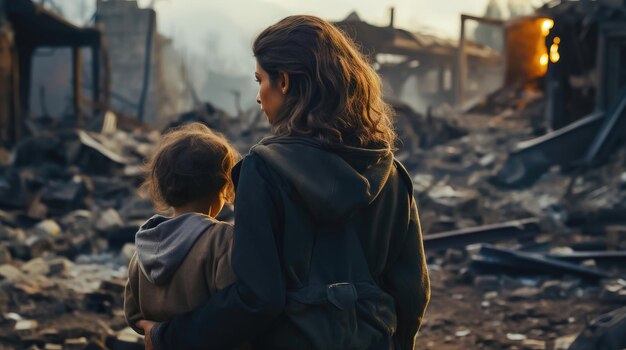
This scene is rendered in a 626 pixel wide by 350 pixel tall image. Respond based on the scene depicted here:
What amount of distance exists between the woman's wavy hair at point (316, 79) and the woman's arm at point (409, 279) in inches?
11.6

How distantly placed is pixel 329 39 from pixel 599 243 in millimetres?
6376

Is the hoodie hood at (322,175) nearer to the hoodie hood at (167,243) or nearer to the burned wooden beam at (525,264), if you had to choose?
the hoodie hood at (167,243)

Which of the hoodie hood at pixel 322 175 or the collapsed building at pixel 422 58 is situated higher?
the hoodie hood at pixel 322 175

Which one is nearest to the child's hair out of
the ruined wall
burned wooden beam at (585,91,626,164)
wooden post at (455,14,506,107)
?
burned wooden beam at (585,91,626,164)

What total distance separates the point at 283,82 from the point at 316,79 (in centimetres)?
9

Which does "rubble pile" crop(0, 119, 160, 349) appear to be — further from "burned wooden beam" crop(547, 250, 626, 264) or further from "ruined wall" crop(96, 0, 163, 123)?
"ruined wall" crop(96, 0, 163, 123)

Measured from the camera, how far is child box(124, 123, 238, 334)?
1.99 metres

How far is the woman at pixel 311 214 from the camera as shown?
1.79 metres

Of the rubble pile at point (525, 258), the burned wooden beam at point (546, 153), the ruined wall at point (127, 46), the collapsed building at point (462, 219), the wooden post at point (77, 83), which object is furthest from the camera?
the ruined wall at point (127, 46)

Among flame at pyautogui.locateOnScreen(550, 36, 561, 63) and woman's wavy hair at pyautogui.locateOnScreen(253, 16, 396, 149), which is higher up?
woman's wavy hair at pyautogui.locateOnScreen(253, 16, 396, 149)

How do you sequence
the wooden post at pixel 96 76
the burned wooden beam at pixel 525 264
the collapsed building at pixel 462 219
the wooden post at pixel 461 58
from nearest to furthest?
1. the collapsed building at pixel 462 219
2. the burned wooden beam at pixel 525 264
3. the wooden post at pixel 96 76
4. the wooden post at pixel 461 58

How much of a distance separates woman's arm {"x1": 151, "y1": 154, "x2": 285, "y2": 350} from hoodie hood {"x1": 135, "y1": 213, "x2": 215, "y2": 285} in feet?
0.71

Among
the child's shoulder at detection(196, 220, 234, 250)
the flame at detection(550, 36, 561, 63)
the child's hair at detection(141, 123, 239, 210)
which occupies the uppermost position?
the child's hair at detection(141, 123, 239, 210)

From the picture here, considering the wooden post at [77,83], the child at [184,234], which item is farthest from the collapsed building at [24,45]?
the child at [184,234]
